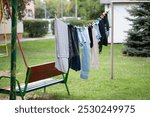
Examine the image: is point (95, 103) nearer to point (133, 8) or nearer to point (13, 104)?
point (13, 104)

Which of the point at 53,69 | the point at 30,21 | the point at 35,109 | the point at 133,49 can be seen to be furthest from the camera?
the point at 30,21

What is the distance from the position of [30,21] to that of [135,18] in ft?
50.6

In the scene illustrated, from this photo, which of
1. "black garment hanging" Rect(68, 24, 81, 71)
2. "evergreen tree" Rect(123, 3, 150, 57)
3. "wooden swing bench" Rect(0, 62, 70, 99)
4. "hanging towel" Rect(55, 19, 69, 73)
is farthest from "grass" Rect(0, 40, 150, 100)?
"evergreen tree" Rect(123, 3, 150, 57)

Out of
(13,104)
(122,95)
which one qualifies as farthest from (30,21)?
(13,104)

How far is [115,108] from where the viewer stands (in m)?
4.18

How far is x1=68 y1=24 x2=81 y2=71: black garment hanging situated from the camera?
21.9 feet

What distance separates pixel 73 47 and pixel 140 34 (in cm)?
976

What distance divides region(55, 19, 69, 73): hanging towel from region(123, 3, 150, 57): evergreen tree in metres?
9.65

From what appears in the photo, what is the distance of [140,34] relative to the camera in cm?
1602

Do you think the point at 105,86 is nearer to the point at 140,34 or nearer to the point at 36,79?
the point at 36,79

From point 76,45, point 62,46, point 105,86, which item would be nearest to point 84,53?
point 76,45

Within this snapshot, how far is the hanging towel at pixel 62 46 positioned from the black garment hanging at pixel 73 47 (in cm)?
12

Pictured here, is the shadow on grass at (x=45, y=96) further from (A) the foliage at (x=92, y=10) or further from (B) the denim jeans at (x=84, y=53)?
(A) the foliage at (x=92, y=10)

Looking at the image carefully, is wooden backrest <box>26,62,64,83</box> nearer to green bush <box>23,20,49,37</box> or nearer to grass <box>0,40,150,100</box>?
grass <box>0,40,150,100</box>
